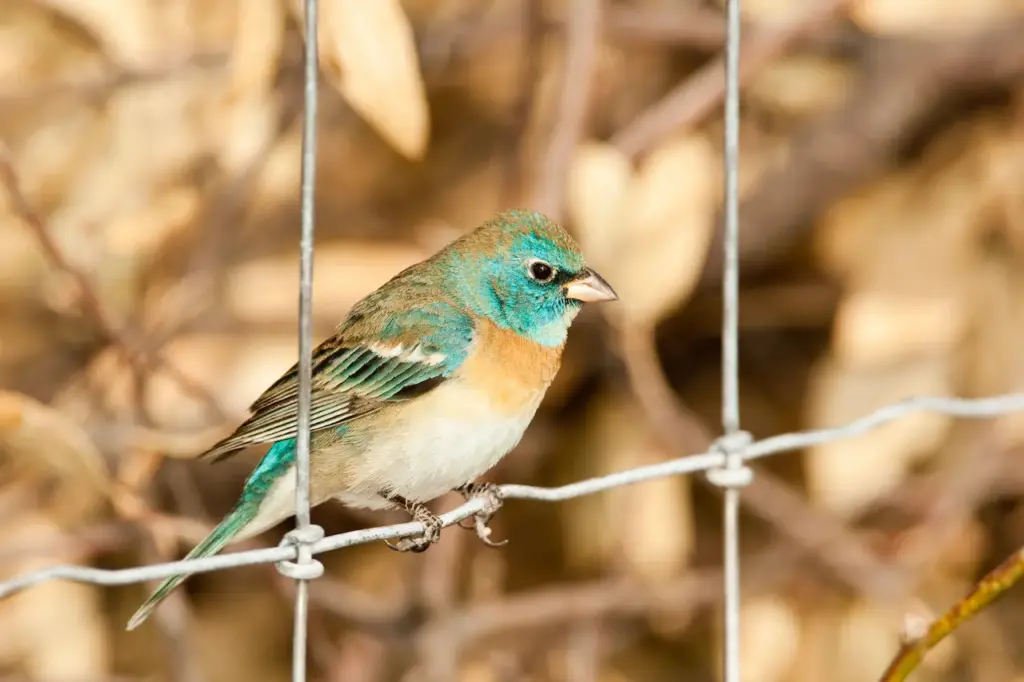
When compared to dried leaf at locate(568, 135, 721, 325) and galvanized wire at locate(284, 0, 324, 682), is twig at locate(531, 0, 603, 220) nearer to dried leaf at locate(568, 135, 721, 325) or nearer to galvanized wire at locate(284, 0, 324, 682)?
dried leaf at locate(568, 135, 721, 325)

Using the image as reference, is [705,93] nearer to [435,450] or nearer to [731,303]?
[731,303]

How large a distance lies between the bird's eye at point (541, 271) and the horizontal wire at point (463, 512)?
0.78 feet

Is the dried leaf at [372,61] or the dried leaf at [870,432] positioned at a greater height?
the dried leaf at [870,432]

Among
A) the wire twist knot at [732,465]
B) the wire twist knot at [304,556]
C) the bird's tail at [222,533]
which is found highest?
the wire twist knot at [732,465]

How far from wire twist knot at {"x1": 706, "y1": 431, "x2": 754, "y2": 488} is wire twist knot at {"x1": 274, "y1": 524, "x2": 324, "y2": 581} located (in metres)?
0.56

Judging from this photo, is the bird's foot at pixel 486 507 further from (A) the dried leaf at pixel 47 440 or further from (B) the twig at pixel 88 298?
(B) the twig at pixel 88 298

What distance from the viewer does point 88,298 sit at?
2045 millimetres

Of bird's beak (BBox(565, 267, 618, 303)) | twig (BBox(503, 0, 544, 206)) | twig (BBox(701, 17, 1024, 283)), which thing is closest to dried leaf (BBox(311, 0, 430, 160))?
bird's beak (BBox(565, 267, 618, 303))

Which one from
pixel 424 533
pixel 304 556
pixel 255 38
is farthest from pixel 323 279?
pixel 304 556

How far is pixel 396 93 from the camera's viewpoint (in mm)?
1511

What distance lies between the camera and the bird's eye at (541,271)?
4.89 feet

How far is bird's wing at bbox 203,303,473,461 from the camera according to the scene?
148 cm

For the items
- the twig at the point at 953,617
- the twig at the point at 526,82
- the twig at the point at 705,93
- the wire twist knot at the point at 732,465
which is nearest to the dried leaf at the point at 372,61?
the wire twist knot at the point at 732,465

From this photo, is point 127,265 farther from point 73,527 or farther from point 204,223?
point 73,527
